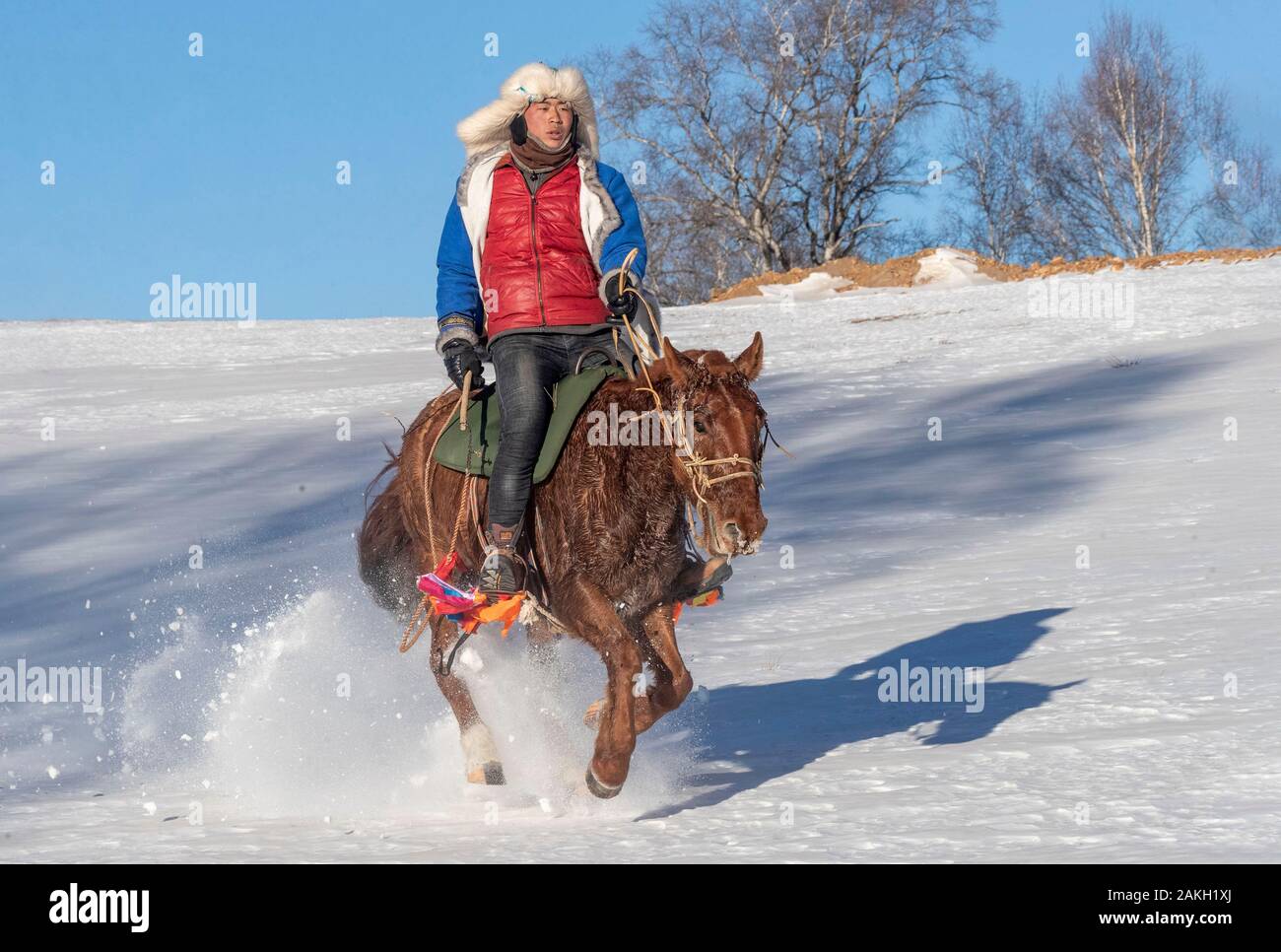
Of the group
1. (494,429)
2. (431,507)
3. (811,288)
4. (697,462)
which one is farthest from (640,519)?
(811,288)

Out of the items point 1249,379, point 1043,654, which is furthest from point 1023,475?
point 1043,654

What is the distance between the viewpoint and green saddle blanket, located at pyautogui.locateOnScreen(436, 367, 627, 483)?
5840 millimetres

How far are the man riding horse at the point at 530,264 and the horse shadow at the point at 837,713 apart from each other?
959mm

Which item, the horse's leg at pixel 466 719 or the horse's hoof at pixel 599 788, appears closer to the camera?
the horse's hoof at pixel 599 788

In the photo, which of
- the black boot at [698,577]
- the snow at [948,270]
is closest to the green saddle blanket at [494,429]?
the black boot at [698,577]

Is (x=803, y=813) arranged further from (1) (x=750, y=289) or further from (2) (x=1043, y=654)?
(1) (x=750, y=289)

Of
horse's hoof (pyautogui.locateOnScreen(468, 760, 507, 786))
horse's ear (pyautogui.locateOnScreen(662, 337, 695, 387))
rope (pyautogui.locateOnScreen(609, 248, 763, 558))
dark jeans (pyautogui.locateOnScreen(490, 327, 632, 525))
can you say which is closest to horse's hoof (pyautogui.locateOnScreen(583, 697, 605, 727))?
horse's hoof (pyautogui.locateOnScreen(468, 760, 507, 786))

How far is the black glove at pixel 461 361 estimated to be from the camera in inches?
249

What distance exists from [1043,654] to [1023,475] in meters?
6.78

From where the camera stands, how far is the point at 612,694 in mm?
5516

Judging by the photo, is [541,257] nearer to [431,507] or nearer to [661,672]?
[431,507]

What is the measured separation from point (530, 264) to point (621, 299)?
1.57 ft

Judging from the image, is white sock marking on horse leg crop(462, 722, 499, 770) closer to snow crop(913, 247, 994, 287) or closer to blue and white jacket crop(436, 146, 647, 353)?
blue and white jacket crop(436, 146, 647, 353)

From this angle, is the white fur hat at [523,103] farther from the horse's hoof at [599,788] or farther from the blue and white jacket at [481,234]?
the horse's hoof at [599,788]
